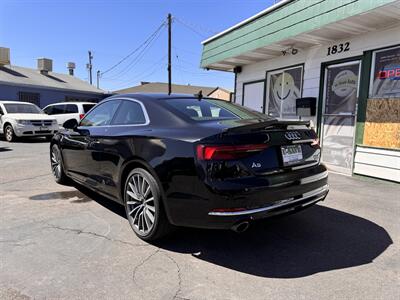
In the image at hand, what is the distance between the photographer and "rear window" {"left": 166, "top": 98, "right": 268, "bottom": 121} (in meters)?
3.46

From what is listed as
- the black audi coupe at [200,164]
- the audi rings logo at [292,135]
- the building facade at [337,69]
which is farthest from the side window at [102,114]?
the building facade at [337,69]

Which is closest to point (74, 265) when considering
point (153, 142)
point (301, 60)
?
point (153, 142)

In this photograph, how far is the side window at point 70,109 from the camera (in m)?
14.0

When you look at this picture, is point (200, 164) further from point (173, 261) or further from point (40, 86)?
point (40, 86)

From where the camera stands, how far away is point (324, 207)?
454cm

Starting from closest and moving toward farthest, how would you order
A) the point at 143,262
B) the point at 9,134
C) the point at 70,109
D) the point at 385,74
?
the point at 143,262 → the point at 385,74 → the point at 9,134 → the point at 70,109

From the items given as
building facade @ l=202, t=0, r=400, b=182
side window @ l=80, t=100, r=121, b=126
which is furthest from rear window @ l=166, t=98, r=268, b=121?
building facade @ l=202, t=0, r=400, b=182

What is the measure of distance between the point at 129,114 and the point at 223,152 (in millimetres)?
1635

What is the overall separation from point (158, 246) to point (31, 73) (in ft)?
81.2

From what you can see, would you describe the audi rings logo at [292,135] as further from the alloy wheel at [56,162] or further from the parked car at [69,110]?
the parked car at [69,110]

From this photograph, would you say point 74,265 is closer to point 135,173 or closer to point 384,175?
point 135,173

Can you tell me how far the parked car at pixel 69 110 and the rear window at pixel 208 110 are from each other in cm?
1068

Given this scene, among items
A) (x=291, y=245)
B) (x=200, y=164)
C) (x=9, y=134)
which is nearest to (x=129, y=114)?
(x=200, y=164)

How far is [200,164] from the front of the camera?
274cm
